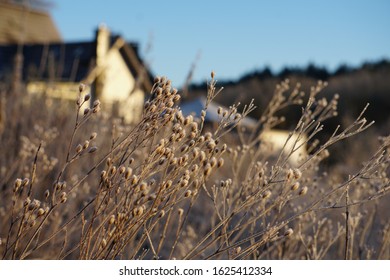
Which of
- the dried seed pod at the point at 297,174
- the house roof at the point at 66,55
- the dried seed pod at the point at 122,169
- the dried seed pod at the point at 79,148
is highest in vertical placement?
the house roof at the point at 66,55

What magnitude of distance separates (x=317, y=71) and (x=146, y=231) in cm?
1398

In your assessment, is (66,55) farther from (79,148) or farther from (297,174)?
(297,174)

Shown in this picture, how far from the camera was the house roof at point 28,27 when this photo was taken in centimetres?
1149

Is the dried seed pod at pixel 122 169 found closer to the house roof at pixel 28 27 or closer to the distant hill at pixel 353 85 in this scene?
the house roof at pixel 28 27

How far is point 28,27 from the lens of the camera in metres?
16.9

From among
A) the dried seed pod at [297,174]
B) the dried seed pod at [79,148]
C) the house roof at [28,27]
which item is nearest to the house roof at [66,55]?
the house roof at [28,27]

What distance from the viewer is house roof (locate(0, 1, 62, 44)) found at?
11.5m

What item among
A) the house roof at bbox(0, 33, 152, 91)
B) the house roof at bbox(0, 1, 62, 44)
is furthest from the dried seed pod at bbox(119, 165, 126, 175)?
the house roof at bbox(0, 33, 152, 91)

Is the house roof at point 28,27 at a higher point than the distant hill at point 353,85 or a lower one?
higher

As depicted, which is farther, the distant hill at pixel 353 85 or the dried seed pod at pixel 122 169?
the distant hill at pixel 353 85

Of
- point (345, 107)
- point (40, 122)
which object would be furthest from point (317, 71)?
point (40, 122)

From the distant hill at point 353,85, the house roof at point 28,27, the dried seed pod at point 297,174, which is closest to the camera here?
the dried seed pod at point 297,174

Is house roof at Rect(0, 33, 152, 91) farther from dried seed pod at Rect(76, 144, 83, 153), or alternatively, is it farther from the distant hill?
dried seed pod at Rect(76, 144, 83, 153)

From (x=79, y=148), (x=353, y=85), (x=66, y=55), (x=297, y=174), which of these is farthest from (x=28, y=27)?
(x=297, y=174)
